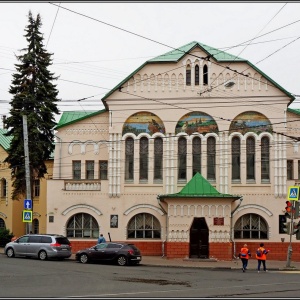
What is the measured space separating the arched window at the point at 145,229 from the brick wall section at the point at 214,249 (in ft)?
1.58

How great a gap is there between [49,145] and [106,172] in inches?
188

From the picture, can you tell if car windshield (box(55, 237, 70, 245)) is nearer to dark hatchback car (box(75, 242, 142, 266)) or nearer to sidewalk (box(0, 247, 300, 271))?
sidewalk (box(0, 247, 300, 271))

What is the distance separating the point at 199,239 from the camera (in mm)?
38938

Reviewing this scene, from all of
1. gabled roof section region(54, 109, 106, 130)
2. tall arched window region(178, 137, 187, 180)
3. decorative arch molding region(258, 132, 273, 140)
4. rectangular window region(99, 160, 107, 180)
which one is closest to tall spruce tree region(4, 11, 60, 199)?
gabled roof section region(54, 109, 106, 130)

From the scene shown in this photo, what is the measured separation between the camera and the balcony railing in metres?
40.8

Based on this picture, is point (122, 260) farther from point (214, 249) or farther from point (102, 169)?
point (102, 169)

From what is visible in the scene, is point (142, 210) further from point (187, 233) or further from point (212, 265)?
point (212, 265)

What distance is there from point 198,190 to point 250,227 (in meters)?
4.47

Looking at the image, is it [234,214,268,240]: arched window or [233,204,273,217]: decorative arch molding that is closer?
[233,204,273,217]: decorative arch molding

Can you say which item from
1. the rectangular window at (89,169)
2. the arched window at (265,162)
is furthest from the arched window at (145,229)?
the arched window at (265,162)

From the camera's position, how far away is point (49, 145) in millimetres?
43719

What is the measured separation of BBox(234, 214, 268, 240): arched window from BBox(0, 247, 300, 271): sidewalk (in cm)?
170

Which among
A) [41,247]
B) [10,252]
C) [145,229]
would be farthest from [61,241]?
[145,229]

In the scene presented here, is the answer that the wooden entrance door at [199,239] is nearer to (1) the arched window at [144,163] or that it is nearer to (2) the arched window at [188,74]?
(1) the arched window at [144,163]
